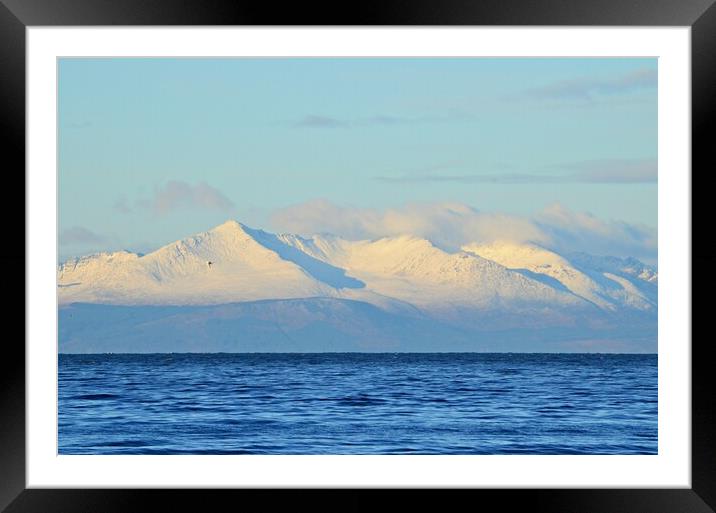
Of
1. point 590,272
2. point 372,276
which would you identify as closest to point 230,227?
point 372,276

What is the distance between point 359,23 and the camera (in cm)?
316

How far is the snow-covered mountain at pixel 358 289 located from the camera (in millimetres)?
32906

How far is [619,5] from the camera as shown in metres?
3.18

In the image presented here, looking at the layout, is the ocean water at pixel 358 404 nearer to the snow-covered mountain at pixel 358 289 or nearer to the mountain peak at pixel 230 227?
the snow-covered mountain at pixel 358 289

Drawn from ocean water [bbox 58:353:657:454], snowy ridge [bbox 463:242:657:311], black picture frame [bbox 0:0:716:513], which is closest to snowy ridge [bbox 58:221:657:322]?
snowy ridge [bbox 463:242:657:311]

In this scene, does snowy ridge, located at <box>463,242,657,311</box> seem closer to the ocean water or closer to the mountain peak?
the ocean water

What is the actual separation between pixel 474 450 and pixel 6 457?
401 inches

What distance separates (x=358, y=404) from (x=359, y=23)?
52.0 ft

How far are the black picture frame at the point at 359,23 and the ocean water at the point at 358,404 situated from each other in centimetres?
867

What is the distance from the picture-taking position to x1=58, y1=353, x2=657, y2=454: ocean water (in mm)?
13836

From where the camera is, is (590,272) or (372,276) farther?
(372,276)

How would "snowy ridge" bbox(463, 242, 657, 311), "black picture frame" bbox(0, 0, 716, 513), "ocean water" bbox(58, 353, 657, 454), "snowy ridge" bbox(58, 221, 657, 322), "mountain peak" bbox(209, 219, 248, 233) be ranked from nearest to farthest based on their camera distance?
"black picture frame" bbox(0, 0, 716, 513) → "ocean water" bbox(58, 353, 657, 454) → "snowy ridge" bbox(463, 242, 657, 311) → "snowy ridge" bbox(58, 221, 657, 322) → "mountain peak" bbox(209, 219, 248, 233)

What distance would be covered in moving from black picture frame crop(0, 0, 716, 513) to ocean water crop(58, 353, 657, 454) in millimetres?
8671

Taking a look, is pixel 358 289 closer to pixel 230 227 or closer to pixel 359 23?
pixel 230 227
